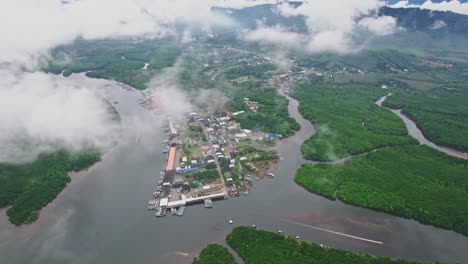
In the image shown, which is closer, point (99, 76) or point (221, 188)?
point (221, 188)

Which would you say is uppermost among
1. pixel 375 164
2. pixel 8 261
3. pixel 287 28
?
pixel 287 28

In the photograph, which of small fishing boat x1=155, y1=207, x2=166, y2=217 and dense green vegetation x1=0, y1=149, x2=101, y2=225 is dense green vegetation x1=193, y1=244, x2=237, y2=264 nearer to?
small fishing boat x1=155, y1=207, x2=166, y2=217

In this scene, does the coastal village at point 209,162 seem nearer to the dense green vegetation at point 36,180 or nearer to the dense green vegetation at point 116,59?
the dense green vegetation at point 36,180

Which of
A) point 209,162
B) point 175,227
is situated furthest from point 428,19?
point 175,227

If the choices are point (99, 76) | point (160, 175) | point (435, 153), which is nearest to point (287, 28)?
point (99, 76)

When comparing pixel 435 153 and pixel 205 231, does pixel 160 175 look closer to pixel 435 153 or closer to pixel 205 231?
pixel 205 231
